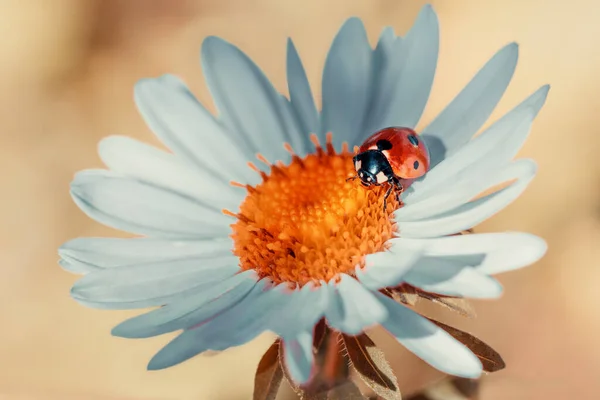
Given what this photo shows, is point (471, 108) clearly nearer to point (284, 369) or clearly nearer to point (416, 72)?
point (416, 72)

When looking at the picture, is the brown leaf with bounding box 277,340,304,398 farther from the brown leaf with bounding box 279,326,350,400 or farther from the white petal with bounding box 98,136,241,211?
the white petal with bounding box 98,136,241,211

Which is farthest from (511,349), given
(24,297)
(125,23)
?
(125,23)

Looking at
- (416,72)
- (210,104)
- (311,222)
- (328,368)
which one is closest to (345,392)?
(328,368)

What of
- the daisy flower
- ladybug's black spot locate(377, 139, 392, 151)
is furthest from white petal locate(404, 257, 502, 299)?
ladybug's black spot locate(377, 139, 392, 151)

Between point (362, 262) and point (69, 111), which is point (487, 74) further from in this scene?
point (69, 111)

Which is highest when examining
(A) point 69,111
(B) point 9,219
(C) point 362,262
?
(A) point 69,111

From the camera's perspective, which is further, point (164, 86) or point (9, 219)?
point (9, 219)
